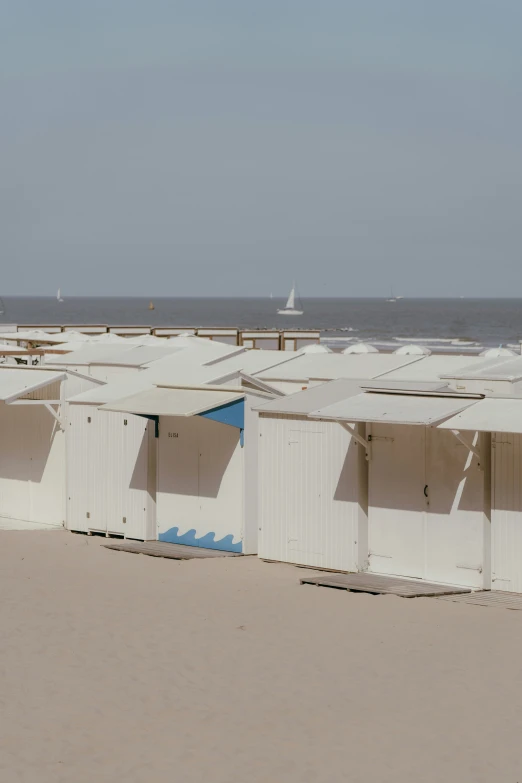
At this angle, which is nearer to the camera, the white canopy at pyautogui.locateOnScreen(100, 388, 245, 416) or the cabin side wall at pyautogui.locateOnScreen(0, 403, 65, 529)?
the white canopy at pyautogui.locateOnScreen(100, 388, 245, 416)

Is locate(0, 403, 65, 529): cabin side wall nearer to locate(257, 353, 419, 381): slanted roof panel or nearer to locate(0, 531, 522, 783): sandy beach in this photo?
locate(0, 531, 522, 783): sandy beach

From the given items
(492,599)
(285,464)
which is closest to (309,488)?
(285,464)

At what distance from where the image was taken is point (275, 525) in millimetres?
13266

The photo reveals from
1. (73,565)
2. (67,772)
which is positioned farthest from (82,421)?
(67,772)

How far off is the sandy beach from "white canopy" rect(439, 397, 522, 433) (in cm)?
168

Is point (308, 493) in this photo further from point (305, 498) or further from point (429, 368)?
point (429, 368)

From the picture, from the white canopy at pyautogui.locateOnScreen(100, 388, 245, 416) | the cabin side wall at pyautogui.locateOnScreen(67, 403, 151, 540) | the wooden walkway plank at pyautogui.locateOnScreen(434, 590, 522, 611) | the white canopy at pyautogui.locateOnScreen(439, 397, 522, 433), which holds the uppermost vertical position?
the white canopy at pyautogui.locateOnScreen(439, 397, 522, 433)

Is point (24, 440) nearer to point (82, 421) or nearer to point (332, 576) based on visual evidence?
point (82, 421)

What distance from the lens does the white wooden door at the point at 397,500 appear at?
12.0 m

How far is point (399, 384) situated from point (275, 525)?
7.08 feet

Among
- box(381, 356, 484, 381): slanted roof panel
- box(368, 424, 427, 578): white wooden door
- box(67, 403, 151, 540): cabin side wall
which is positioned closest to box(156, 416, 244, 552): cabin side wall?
box(67, 403, 151, 540): cabin side wall

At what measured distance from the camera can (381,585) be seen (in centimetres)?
1167

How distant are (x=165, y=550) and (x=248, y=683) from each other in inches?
208

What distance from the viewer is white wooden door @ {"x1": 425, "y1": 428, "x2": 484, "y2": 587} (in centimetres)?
1149
